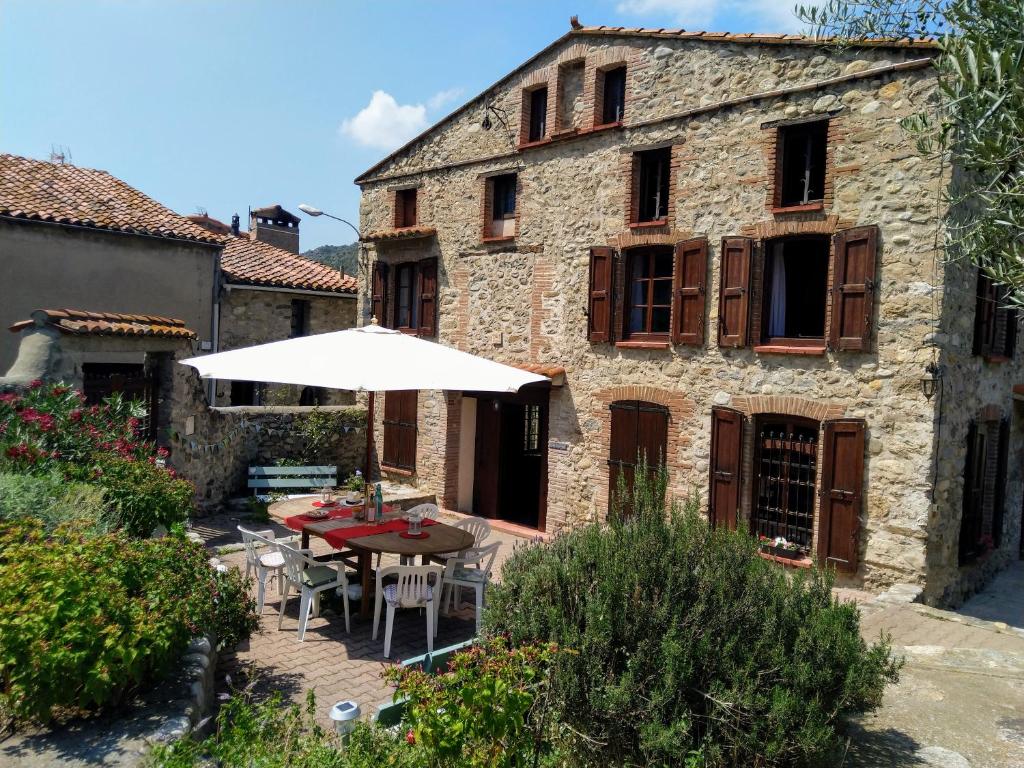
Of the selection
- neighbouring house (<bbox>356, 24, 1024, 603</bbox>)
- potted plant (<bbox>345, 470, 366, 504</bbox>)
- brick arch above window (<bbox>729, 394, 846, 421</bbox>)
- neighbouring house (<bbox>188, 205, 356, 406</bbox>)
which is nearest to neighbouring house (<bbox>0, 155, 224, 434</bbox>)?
neighbouring house (<bbox>188, 205, 356, 406</bbox>)

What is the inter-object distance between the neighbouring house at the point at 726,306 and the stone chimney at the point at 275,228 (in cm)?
1227

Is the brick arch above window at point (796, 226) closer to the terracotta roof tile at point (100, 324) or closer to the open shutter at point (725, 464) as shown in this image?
the open shutter at point (725, 464)

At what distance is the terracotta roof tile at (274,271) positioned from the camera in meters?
17.3

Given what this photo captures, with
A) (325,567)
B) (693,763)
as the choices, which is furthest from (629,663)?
(325,567)

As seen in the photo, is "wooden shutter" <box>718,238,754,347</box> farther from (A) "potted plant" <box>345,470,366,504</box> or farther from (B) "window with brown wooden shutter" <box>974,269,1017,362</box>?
(A) "potted plant" <box>345,470,366,504</box>

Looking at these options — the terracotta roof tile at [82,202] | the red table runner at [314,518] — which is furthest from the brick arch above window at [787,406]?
the terracotta roof tile at [82,202]

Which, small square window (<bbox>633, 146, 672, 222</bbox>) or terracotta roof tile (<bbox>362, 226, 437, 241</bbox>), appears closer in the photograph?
small square window (<bbox>633, 146, 672, 222</bbox>)

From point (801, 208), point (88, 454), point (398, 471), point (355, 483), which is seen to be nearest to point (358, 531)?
point (88, 454)

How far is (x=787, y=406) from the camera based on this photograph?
9.09 meters

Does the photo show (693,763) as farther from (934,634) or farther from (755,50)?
(755,50)

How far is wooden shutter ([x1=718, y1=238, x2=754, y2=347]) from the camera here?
9383 millimetres

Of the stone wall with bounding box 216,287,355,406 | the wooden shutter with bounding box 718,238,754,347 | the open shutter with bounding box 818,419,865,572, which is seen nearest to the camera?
the open shutter with bounding box 818,419,865,572

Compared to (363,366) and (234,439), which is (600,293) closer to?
(363,366)

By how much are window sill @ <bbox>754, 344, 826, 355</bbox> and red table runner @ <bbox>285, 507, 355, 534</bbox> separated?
208 inches
